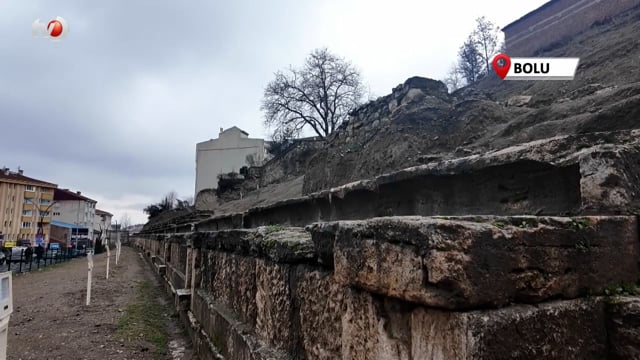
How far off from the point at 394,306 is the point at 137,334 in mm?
6148

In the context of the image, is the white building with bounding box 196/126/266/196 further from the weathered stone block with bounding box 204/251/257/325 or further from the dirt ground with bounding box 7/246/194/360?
the weathered stone block with bounding box 204/251/257/325

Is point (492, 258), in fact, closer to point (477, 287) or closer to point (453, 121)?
point (477, 287)

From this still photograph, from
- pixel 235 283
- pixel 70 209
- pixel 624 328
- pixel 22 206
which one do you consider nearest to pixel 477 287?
pixel 624 328

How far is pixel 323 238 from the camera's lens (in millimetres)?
1716

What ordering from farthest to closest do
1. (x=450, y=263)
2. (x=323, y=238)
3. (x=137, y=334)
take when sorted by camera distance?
(x=137, y=334), (x=323, y=238), (x=450, y=263)

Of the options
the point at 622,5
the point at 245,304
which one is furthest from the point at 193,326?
the point at 622,5

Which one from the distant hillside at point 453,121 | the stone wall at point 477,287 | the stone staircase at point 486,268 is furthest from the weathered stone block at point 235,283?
the distant hillside at point 453,121

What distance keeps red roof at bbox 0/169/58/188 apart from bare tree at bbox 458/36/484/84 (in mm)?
65313

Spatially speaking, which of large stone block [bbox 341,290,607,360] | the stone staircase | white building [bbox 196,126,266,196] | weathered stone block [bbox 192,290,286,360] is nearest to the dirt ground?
weathered stone block [bbox 192,290,286,360]

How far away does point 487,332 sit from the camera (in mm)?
952

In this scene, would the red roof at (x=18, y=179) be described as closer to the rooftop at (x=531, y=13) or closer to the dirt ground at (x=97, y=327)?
the dirt ground at (x=97, y=327)

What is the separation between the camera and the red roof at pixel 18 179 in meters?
60.2

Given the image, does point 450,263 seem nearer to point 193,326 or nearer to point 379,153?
point 193,326

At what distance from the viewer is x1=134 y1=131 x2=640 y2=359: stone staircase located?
3.33 feet
